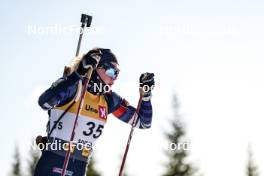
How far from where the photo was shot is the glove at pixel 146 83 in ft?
23.9

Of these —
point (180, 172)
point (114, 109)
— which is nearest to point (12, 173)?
point (180, 172)

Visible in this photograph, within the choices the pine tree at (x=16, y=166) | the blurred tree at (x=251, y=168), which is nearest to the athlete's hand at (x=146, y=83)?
the blurred tree at (x=251, y=168)

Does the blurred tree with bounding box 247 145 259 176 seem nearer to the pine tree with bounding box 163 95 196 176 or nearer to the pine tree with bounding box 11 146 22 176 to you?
the pine tree with bounding box 163 95 196 176

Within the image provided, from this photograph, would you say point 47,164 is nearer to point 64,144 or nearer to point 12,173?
point 64,144

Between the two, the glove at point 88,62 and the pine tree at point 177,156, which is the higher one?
the pine tree at point 177,156

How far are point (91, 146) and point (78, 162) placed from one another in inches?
11.8

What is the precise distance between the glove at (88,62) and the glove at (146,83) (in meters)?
1.08

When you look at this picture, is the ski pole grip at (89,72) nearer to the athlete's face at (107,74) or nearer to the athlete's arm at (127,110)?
the athlete's face at (107,74)

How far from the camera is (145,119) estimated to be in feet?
24.6

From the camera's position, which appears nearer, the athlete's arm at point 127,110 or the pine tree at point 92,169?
the athlete's arm at point 127,110

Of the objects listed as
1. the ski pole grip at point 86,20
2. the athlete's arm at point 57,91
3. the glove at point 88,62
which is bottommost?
the athlete's arm at point 57,91

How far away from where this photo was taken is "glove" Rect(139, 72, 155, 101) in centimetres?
727

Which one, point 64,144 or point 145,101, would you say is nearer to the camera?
point 64,144

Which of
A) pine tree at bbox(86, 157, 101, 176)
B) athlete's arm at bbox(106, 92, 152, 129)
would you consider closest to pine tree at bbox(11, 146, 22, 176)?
pine tree at bbox(86, 157, 101, 176)
